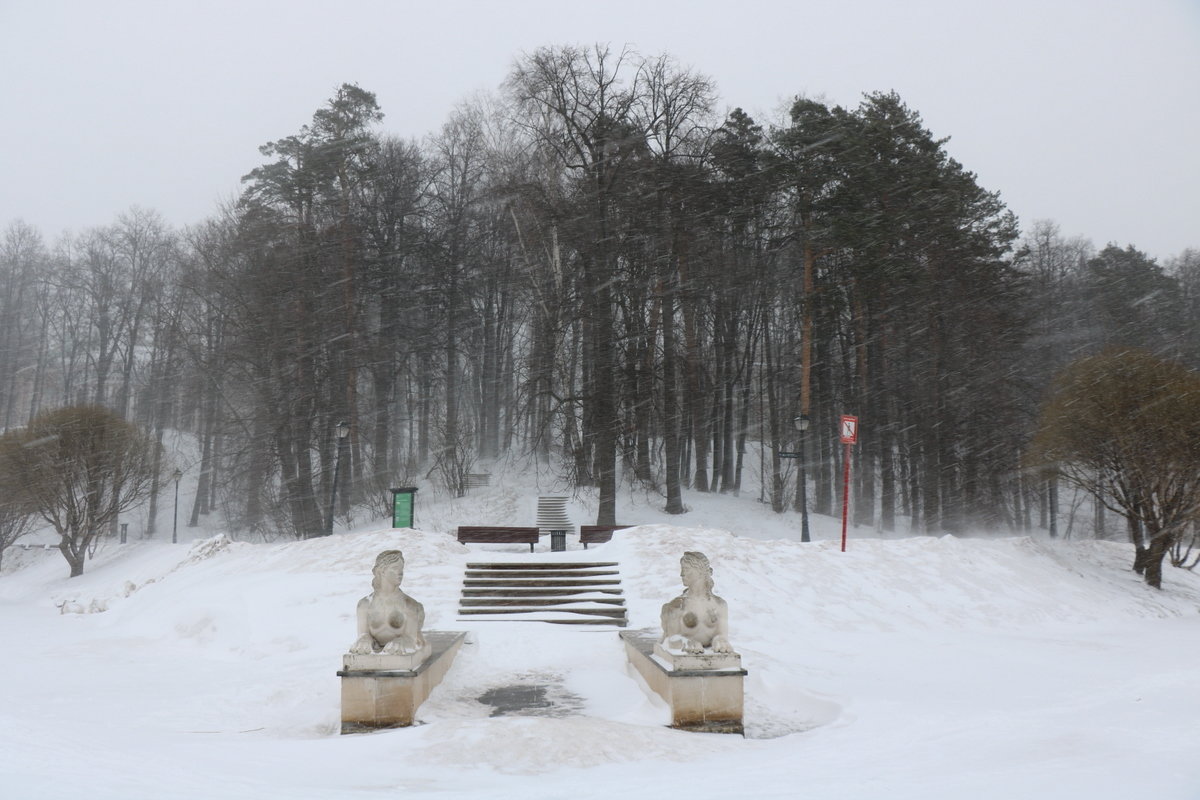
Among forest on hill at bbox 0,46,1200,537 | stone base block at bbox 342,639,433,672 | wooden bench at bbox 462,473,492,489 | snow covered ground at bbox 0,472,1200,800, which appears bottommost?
snow covered ground at bbox 0,472,1200,800

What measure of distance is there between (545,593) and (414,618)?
616 centimetres

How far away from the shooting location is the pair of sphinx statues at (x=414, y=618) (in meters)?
7.63

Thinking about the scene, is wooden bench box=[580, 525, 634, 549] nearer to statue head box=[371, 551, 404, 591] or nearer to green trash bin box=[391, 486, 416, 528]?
green trash bin box=[391, 486, 416, 528]

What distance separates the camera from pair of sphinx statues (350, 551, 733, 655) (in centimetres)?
763

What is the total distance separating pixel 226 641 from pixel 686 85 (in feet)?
65.5

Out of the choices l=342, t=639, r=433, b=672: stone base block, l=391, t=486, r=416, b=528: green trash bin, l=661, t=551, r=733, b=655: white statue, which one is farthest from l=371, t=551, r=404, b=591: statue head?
l=391, t=486, r=416, b=528: green trash bin

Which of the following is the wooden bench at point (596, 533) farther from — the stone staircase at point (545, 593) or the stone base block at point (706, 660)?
the stone base block at point (706, 660)

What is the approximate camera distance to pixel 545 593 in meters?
13.9

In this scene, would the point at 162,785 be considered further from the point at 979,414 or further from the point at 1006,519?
the point at 1006,519

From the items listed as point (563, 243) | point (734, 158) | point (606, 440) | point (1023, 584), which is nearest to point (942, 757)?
point (1023, 584)

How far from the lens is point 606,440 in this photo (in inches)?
868

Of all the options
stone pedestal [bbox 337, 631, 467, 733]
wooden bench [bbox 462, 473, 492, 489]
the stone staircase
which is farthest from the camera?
wooden bench [bbox 462, 473, 492, 489]

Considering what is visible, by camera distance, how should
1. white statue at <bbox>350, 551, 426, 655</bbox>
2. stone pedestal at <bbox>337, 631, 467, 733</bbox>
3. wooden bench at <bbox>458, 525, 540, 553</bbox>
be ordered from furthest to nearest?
wooden bench at <bbox>458, 525, 540, 553</bbox>, white statue at <bbox>350, 551, 426, 655</bbox>, stone pedestal at <bbox>337, 631, 467, 733</bbox>

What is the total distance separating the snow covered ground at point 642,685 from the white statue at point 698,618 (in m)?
0.71
